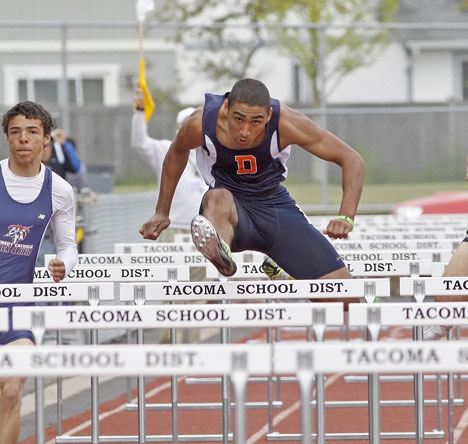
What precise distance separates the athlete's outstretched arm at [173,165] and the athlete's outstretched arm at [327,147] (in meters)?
0.52

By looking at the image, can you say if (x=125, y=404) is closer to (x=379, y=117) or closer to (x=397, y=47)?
(x=379, y=117)

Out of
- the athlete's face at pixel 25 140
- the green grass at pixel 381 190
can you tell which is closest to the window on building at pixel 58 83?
the green grass at pixel 381 190

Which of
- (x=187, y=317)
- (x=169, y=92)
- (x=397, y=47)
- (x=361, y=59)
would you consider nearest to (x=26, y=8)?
(x=169, y=92)

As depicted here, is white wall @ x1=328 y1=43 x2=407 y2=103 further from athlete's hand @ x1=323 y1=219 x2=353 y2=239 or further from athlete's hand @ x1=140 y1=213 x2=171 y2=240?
athlete's hand @ x1=323 y1=219 x2=353 y2=239

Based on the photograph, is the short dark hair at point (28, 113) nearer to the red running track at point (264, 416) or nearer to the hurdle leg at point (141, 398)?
the hurdle leg at point (141, 398)

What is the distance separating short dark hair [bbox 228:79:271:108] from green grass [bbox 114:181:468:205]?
13.2m

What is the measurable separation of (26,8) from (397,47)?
10535mm

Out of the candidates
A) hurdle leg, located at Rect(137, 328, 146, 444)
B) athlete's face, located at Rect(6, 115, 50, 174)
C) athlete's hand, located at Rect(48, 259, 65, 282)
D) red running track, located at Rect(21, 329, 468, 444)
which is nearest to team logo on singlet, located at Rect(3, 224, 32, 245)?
athlete's hand, located at Rect(48, 259, 65, 282)

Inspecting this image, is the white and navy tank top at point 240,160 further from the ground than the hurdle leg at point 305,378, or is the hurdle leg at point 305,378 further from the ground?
the white and navy tank top at point 240,160

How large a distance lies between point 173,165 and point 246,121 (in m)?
0.98

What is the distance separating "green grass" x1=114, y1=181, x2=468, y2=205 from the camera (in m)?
21.6

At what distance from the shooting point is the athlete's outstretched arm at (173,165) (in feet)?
28.7

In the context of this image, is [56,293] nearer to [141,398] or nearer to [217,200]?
[141,398]

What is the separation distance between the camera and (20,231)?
26.1 ft
